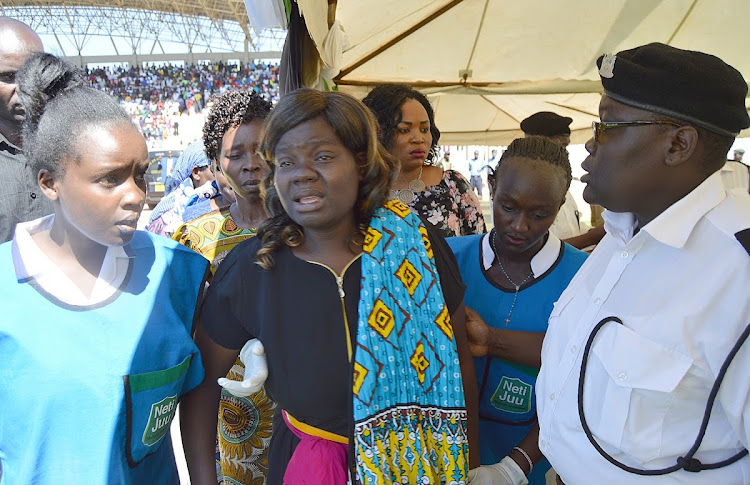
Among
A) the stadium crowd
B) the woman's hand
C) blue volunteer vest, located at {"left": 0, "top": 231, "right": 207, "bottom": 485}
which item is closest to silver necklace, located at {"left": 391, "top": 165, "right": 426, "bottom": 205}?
the stadium crowd

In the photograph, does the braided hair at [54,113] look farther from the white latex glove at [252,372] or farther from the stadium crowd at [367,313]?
the white latex glove at [252,372]

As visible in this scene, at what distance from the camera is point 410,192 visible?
281 centimetres

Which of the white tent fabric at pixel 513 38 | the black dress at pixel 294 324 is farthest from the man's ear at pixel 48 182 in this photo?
the white tent fabric at pixel 513 38

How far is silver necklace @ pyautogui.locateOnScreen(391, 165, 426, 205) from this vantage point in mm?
2795

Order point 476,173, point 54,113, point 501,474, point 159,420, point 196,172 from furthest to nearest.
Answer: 1. point 476,173
2. point 196,172
3. point 501,474
4. point 159,420
5. point 54,113

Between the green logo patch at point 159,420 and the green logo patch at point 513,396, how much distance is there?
1111 mm

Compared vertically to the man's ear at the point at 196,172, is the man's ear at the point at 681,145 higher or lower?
lower

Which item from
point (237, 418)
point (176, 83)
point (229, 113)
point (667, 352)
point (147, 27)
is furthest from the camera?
point (147, 27)

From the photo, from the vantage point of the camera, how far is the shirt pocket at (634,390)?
3.69 ft

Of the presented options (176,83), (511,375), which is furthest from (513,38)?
(176,83)

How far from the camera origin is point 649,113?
4.00 feet

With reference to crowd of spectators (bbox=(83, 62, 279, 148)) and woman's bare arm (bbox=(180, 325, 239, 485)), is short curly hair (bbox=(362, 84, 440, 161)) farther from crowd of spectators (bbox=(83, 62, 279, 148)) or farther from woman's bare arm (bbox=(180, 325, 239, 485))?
crowd of spectators (bbox=(83, 62, 279, 148))

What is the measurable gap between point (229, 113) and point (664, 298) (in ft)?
6.22

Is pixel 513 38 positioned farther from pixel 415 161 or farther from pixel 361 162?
pixel 361 162
